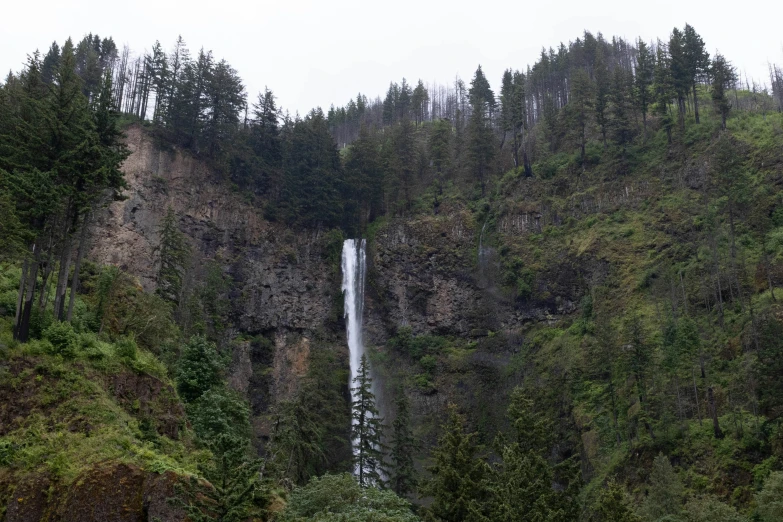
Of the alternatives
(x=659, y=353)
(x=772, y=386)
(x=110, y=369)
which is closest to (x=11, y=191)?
(x=110, y=369)

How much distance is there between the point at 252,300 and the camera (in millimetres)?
61719

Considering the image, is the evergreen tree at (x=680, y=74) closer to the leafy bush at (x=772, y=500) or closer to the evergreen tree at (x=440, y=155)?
the evergreen tree at (x=440, y=155)

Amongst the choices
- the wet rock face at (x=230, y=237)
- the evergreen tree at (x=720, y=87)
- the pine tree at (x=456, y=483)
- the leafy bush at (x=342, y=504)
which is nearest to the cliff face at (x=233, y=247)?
the wet rock face at (x=230, y=237)

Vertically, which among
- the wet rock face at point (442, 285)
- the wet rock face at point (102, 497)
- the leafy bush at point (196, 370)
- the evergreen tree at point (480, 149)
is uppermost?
the evergreen tree at point (480, 149)

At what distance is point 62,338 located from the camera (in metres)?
25.8

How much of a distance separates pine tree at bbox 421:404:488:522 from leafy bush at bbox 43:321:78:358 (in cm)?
1751

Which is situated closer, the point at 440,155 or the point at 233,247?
the point at 233,247

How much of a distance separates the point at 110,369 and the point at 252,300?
3610cm

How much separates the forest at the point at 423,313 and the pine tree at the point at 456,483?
5.2 inches

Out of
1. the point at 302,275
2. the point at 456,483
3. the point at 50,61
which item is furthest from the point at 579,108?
the point at 50,61

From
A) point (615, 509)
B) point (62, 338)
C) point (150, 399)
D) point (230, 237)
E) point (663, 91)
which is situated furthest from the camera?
point (663, 91)

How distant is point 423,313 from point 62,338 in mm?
40486

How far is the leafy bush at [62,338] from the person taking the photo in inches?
1005

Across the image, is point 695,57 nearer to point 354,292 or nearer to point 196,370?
point 354,292
